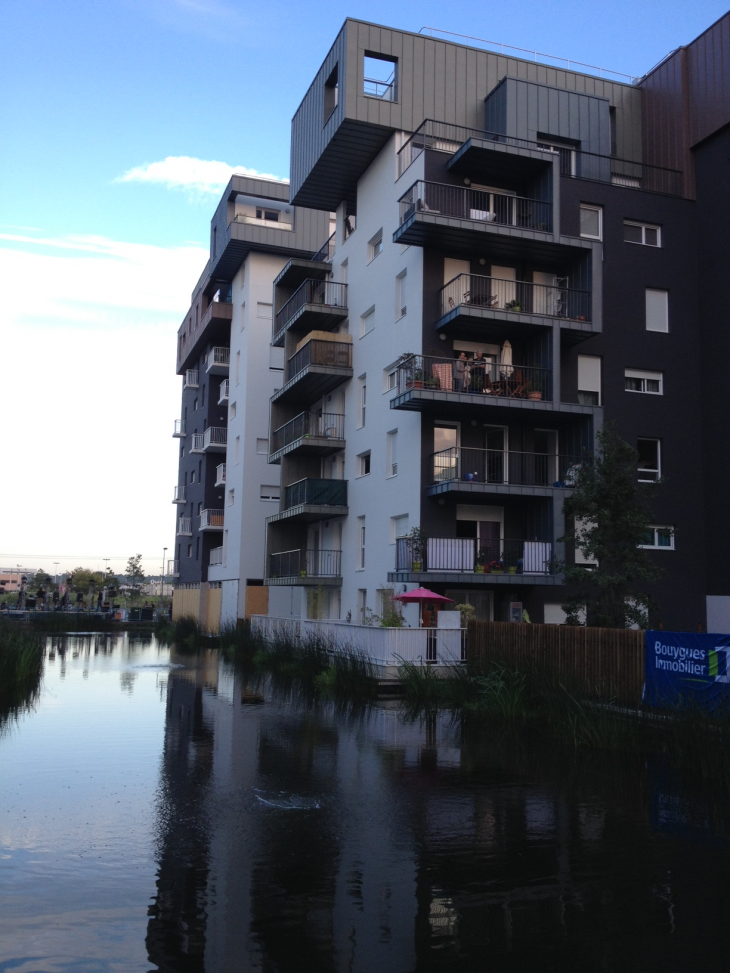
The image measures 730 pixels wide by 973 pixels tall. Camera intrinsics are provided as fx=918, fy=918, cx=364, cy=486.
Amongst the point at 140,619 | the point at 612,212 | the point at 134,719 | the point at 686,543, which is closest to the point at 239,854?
the point at 134,719

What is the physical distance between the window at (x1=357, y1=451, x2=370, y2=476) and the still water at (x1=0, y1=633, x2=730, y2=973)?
58.6ft

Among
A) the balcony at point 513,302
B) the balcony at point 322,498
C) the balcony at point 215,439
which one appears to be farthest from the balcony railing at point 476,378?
the balcony at point 215,439

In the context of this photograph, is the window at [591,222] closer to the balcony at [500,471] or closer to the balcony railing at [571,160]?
the balcony railing at [571,160]

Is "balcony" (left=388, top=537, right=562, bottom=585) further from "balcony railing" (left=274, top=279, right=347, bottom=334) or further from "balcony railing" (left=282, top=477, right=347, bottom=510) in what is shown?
"balcony railing" (left=274, top=279, right=347, bottom=334)

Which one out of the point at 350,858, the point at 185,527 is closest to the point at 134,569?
the point at 185,527

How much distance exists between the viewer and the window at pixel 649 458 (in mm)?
28484

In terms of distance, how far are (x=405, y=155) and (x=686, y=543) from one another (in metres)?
15.2

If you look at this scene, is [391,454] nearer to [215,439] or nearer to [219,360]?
[215,439]

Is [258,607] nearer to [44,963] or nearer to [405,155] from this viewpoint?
[405,155]

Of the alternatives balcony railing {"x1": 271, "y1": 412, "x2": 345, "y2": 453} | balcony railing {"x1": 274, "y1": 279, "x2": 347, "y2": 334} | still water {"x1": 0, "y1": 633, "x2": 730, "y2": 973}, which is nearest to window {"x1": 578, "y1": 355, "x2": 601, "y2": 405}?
balcony railing {"x1": 271, "y1": 412, "x2": 345, "y2": 453}

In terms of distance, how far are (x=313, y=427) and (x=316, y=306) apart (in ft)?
15.1

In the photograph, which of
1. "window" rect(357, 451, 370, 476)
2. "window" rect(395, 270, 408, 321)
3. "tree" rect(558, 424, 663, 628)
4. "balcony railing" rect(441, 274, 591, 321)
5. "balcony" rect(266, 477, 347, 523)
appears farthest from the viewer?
"balcony" rect(266, 477, 347, 523)

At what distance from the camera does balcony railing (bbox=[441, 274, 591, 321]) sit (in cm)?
2712

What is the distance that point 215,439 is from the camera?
51938 millimetres
